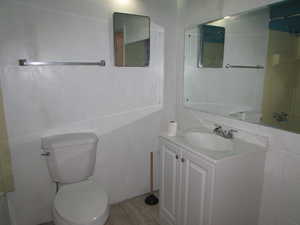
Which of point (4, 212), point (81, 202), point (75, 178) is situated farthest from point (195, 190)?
point (4, 212)

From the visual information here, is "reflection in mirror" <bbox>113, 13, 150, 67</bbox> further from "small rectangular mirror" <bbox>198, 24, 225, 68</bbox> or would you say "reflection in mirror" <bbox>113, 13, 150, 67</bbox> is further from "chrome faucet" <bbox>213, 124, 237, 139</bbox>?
"chrome faucet" <bbox>213, 124, 237, 139</bbox>

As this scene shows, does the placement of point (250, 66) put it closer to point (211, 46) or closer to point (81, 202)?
point (211, 46)

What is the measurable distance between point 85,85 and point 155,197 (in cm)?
143

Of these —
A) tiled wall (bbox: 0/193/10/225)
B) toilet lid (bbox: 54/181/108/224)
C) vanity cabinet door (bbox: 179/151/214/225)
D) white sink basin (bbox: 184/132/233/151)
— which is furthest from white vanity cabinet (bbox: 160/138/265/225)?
tiled wall (bbox: 0/193/10/225)

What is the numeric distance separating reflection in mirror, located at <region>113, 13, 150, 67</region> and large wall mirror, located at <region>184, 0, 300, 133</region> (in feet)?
1.52

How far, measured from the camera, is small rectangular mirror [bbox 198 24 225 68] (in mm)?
1845

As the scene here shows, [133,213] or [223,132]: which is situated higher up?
[223,132]

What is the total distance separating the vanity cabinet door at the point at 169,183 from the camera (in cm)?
165

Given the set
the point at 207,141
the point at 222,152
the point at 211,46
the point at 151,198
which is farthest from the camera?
the point at 151,198

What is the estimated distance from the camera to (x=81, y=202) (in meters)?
1.47

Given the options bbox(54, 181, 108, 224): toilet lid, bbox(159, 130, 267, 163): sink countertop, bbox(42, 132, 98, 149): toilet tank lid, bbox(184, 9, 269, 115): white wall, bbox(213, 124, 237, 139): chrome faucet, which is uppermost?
bbox(184, 9, 269, 115): white wall

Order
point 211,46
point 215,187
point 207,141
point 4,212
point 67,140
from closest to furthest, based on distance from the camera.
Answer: point 215,187
point 4,212
point 67,140
point 207,141
point 211,46

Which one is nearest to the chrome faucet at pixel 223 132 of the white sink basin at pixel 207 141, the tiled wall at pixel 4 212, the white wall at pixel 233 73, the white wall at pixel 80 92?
the white sink basin at pixel 207 141

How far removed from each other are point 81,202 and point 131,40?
150 centimetres
